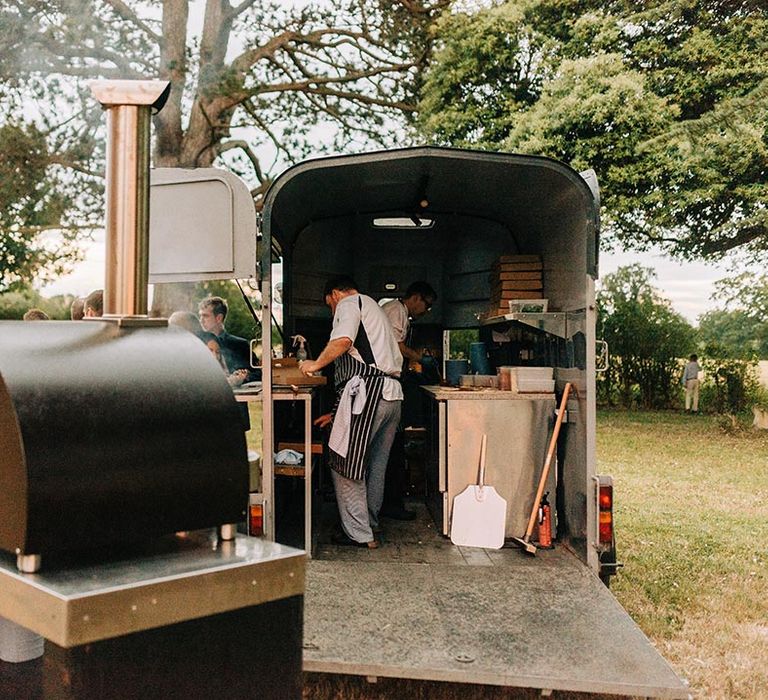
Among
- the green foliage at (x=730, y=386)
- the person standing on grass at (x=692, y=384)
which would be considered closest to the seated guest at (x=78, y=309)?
the person standing on grass at (x=692, y=384)

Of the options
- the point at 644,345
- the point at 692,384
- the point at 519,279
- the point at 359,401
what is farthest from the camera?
the point at 644,345

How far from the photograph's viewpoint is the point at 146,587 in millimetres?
2182

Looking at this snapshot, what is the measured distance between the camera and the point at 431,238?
29.7 ft

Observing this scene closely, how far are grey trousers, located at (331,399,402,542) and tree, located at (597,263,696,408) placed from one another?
14.5m

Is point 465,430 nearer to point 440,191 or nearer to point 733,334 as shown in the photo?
point 440,191

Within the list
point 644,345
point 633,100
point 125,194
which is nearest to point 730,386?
point 644,345

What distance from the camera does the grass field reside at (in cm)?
539

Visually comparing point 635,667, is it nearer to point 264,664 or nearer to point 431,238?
point 264,664

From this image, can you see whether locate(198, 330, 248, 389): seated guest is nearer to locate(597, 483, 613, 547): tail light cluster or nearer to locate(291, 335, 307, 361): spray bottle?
locate(291, 335, 307, 361): spray bottle

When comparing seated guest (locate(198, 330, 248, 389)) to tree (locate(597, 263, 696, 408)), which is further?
tree (locate(597, 263, 696, 408))

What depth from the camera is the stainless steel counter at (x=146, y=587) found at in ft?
6.79

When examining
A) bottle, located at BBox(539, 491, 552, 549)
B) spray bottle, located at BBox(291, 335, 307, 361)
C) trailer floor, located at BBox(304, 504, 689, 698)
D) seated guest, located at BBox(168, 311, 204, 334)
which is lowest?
trailer floor, located at BBox(304, 504, 689, 698)

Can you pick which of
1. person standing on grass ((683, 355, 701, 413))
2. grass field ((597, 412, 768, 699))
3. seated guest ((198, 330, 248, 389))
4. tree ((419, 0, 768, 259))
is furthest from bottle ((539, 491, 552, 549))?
person standing on grass ((683, 355, 701, 413))

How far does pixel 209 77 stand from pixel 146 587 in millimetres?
15605
